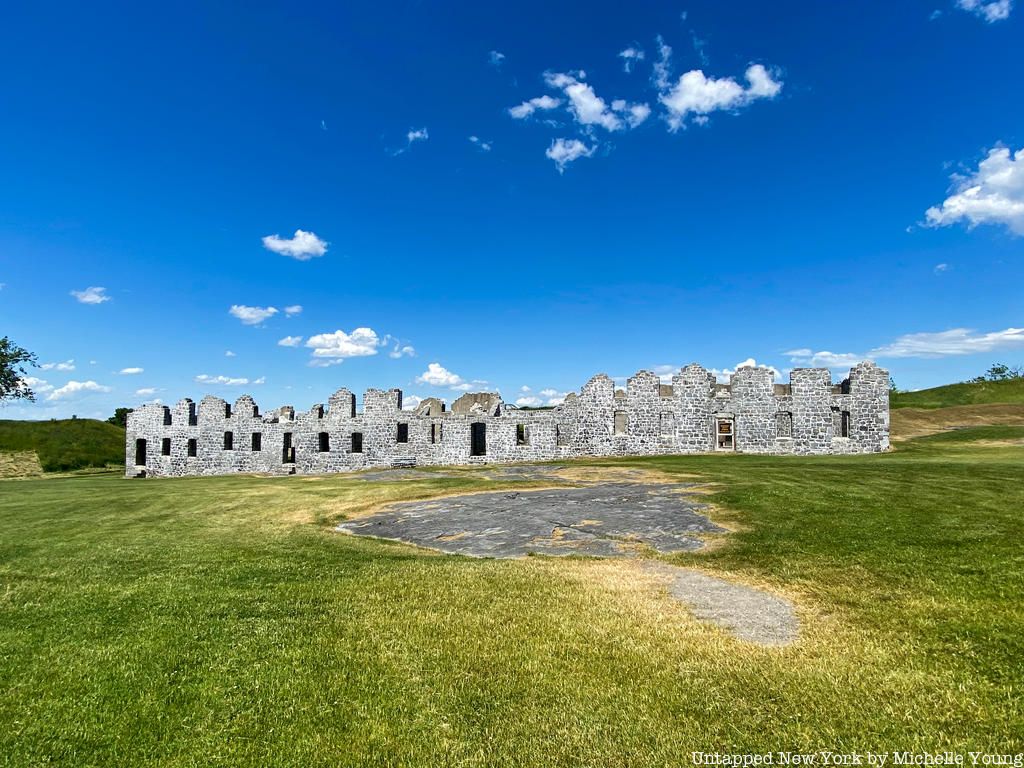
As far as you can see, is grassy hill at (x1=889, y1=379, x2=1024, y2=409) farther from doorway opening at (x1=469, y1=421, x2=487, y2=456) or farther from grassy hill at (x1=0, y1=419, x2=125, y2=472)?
grassy hill at (x1=0, y1=419, x2=125, y2=472)

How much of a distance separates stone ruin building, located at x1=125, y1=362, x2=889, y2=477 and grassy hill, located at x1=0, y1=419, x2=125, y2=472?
15.2 metres

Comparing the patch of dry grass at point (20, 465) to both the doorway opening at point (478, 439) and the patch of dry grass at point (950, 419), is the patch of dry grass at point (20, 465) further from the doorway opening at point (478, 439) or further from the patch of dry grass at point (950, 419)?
the patch of dry grass at point (950, 419)

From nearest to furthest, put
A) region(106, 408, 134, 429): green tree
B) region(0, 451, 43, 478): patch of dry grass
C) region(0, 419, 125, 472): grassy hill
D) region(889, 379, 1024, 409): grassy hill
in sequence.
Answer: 1. region(0, 451, 43, 478): patch of dry grass
2. region(0, 419, 125, 472): grassy hill
3. region(889, 379, 1024, 409): grassy hill
4. region(106, 408, 134, 429): green tree

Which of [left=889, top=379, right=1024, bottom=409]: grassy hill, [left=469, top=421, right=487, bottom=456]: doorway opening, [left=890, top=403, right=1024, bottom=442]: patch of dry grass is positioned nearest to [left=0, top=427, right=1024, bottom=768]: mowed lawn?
[left=469, top=421, right=487, bottom=456]: doorway opening

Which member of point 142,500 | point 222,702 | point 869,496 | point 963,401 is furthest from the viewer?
point 963,401

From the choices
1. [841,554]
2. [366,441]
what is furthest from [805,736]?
[366,441]

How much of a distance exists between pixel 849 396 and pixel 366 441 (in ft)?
96.6

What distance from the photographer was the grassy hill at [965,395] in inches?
1998

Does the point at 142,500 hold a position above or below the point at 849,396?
below

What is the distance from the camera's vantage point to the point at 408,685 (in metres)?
5.35

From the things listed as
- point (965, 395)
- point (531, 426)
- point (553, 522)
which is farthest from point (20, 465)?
point (965, 395)

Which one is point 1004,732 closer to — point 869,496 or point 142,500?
point 869,496

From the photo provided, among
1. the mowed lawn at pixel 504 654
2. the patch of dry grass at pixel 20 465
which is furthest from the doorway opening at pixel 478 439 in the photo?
the patch of dry grass at pixel 20 465

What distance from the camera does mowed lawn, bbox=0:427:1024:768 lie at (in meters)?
4.38
